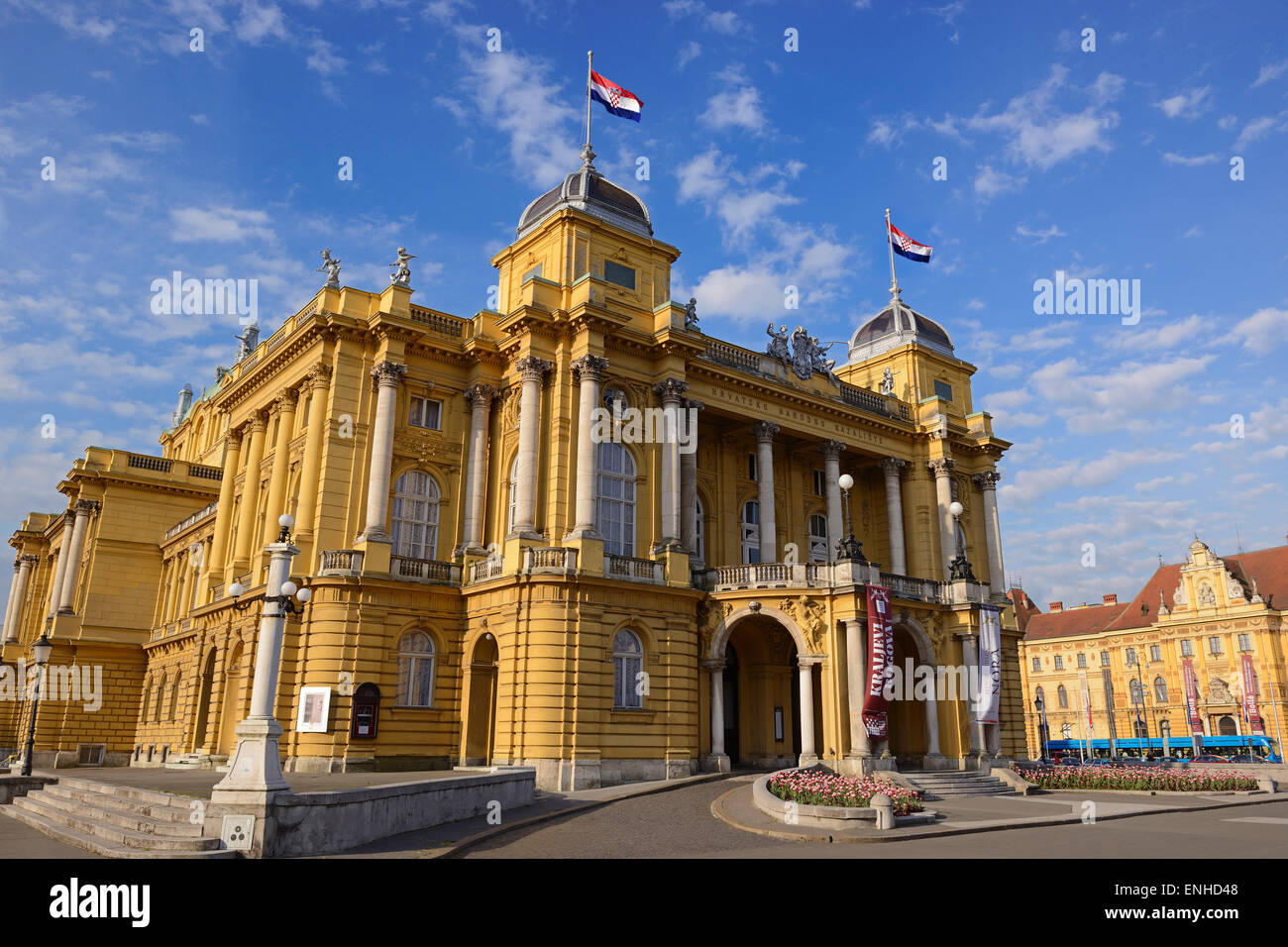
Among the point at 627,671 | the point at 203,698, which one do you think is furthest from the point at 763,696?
the point at 203,698

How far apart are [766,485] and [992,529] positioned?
15801mm

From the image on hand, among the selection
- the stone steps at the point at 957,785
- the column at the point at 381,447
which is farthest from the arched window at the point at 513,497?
the stone steps at the point at 957,785

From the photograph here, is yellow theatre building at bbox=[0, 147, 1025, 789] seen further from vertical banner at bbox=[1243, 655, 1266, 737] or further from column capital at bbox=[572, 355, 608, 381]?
vertical banner at bbox=[1243, 655, 1266, 737]

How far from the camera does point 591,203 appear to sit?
37.6 metres

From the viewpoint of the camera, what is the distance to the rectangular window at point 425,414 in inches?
1362

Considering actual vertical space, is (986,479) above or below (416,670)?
above

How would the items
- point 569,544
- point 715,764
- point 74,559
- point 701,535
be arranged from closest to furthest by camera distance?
point 569,544 < point 715,764 < point 701,535 < point 74,559

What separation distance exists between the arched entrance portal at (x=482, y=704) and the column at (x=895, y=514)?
20606mm

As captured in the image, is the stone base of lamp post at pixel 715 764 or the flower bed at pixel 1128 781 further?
the flower bed at pixel 1128 781

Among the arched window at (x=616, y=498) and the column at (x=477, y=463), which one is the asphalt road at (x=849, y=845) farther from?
the column at (x=477, y=463)

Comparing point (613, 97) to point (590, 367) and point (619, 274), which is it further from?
point (590, 367)

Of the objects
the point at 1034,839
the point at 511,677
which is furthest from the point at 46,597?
the point at 1034,839
